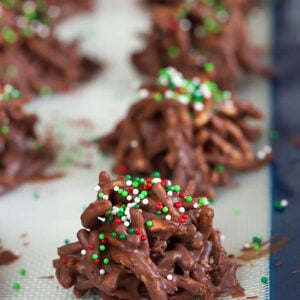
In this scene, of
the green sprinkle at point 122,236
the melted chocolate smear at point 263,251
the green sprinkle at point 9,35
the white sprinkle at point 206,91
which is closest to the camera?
the green sprinkle at point 122,236

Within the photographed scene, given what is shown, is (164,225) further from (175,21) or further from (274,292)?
(175,21)

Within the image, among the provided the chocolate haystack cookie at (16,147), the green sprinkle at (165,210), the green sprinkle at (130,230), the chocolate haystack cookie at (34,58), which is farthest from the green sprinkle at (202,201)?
the chocolate haystack cookie at (34,58)

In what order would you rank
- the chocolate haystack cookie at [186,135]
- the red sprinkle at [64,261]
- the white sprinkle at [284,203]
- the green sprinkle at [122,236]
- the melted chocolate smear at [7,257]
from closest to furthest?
1. the green sprinkle at [122,236]
2. the red sprinkle at [64,261]
3. the melted chocolate smear at [7,257]
4. the white sprinkle at [284,203]
5. the chocolate haystack cookie at [186,135]

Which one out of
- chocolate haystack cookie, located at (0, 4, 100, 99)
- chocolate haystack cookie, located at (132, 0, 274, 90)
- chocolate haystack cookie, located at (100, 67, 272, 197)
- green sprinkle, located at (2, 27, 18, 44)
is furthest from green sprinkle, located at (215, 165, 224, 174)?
green sprinkle, located at (2, 27, 18, 44)

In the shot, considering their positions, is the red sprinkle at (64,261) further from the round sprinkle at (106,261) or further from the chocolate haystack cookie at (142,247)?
the round sprinkle at (106,261)

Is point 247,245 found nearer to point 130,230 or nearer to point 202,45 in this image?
point 130,230

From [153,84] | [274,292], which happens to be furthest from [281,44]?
[274,292]

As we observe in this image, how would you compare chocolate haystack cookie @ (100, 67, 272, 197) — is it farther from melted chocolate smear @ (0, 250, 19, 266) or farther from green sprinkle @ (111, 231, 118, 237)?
green sprinkle @ (111, 231, 118, 237)
